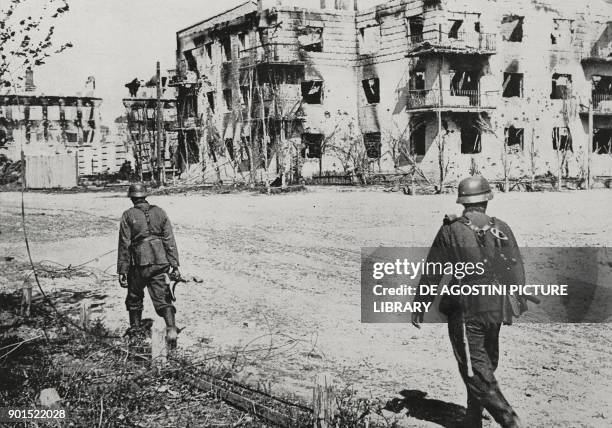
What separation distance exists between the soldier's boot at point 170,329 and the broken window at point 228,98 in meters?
33.2

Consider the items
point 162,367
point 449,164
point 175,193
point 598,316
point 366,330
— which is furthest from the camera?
point 449,164

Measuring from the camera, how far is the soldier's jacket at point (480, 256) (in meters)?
5.30

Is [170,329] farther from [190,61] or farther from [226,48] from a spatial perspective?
[190,61]

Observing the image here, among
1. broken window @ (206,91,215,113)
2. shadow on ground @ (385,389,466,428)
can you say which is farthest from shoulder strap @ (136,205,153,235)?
broken window @ (206,91,215,113)

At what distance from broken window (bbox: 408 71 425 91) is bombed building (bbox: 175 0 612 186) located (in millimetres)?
100

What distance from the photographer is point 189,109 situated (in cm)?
4472

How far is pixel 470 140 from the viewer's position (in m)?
35.1

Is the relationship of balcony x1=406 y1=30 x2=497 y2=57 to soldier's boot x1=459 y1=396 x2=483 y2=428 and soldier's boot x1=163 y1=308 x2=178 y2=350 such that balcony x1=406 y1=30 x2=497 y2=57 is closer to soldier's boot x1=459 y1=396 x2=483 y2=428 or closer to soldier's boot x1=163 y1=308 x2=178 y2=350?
soldier's boot x1=163 y1=308 x2=178 y2=350

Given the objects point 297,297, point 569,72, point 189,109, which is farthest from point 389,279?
point 189,109

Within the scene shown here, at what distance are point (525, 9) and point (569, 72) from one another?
426cm

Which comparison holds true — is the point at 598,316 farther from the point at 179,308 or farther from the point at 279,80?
the point at 279,80

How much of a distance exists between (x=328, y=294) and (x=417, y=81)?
1039 inches

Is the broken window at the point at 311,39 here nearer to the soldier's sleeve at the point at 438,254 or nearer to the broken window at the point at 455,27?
the broken window at the point at 455,27

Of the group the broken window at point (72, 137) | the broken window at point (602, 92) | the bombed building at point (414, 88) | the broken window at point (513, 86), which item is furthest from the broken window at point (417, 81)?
the broken window at point (72, 137)
